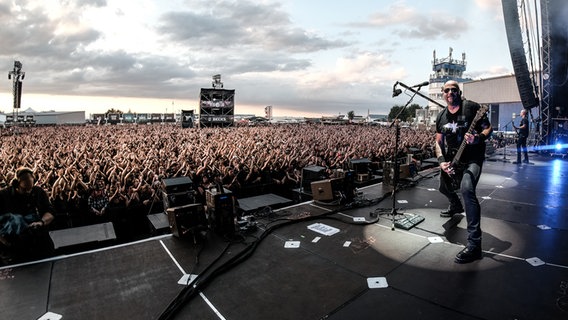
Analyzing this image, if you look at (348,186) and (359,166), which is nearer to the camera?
(348,186)

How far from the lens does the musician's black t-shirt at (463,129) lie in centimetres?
418

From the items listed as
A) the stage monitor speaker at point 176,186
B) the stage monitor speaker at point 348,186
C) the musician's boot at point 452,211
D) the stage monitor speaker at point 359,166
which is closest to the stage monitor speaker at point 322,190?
the stage monitor speaker at point 348,186

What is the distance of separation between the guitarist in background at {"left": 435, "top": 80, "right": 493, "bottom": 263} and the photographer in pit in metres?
5.21

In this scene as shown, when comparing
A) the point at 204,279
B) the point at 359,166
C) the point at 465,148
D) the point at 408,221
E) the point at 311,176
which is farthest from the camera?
the point at 359,166

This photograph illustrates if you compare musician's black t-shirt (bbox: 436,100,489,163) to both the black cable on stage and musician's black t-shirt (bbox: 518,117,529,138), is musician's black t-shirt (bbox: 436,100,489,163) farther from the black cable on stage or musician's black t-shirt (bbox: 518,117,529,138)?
musician's black t-shirt (bbox: 518,117,529,138)

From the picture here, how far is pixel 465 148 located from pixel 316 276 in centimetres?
262

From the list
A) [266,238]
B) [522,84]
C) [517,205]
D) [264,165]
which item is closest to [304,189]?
[264,165]

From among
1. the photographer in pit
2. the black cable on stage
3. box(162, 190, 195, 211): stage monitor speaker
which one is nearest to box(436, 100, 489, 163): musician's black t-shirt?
the black cable on stage

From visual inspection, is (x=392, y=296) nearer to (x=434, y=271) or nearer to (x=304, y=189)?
(x=434, y=271)

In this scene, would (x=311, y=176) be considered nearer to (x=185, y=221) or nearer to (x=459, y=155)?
(x=185, y=221)

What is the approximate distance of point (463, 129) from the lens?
4258mm

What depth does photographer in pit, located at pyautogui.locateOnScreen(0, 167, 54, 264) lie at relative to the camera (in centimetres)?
379

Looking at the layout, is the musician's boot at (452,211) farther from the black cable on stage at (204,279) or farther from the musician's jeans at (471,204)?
the black cable on stage at (204,279)

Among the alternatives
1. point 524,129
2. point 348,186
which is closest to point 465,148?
point 348,186
